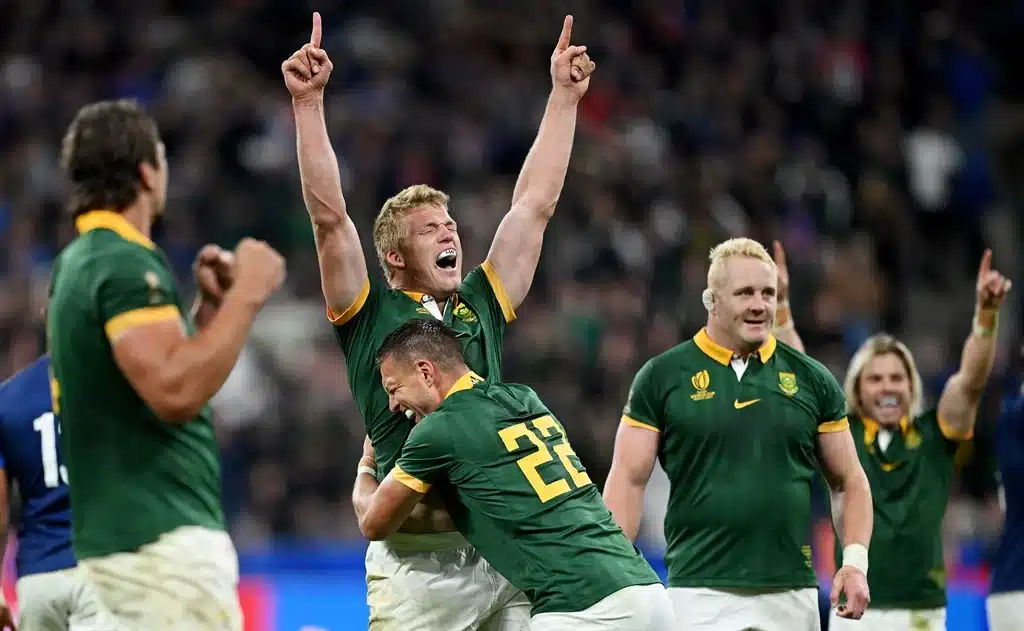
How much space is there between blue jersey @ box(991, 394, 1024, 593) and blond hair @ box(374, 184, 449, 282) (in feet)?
11.3

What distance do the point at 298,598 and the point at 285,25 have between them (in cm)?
823

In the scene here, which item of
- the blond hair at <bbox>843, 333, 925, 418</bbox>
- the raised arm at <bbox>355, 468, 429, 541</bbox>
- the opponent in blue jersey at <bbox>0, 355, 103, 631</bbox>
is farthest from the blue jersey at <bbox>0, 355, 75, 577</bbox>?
the blond hair at <bbox>843, 333, 925, 418</bbox>

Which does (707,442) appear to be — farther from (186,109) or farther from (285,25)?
(285,25)

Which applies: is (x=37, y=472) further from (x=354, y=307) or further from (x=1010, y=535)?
(x=1010, y=535)

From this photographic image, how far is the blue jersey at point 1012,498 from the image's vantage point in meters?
7.40

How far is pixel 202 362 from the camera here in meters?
4.18

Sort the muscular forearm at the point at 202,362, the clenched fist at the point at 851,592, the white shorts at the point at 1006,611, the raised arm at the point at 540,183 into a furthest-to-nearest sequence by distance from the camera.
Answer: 1. the white shorts at the point at 1006,611
2. the raised arm at the point at 540,183
3. the clenched fist at the point at 851,592
4. the muscular forearm at the point at 202,362

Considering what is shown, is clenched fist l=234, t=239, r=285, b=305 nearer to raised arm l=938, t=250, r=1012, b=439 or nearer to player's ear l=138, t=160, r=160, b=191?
player's ear l=138, t=160, r=160, b=191

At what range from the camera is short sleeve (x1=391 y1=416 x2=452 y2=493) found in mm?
4934

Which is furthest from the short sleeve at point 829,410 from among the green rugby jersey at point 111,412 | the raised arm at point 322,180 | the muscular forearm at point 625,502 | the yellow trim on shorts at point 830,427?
the green rugby jersey at point 111,412

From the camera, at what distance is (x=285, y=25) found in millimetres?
16234

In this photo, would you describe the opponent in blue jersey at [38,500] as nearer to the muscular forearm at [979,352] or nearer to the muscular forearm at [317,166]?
the muscular forearm at [317,166]

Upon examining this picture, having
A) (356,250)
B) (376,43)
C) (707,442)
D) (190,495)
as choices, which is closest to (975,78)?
(376,43)

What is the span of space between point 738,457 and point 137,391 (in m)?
2.73
